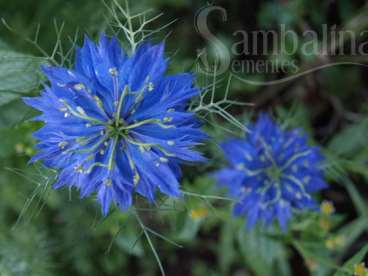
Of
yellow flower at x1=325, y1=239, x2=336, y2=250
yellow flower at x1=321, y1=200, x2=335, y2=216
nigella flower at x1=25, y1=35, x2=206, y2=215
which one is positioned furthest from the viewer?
yellow flower at x1=325, y1=239, x2=336, y2=250

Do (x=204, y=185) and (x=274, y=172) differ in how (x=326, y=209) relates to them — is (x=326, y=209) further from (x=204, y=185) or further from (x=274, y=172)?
(x=204, y=185)

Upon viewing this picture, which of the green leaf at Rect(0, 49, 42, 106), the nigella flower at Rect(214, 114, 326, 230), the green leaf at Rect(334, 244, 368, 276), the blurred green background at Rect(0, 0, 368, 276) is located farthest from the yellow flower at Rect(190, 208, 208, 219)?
the green leaf at Rect(0, 49, 42, 106)

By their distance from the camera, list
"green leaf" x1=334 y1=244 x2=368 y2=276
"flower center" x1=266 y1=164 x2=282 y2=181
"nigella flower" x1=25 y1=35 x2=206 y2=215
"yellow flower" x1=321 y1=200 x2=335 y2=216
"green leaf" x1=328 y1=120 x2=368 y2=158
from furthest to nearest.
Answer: "green leaf" x1=328 y1=120 x2=368 y2=158 < "yellow flower" x1=321 y1=200 x2=335 y2=216 < "flower center" x1=266 y1=164 x2=282 y2=181 < "green leaf" x1=334 y1=244 x2=368 y2=276 < "nigella flower" x1=25 y1=35 x2=206 y2=215

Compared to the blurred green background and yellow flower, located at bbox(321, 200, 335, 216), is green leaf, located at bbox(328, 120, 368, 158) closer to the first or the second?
the blurred green background

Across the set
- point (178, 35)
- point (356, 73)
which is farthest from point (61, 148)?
point (356, 73)

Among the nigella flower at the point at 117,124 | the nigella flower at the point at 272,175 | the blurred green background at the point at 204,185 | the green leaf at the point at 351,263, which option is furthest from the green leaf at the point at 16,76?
the green leaf at the point at 351,263

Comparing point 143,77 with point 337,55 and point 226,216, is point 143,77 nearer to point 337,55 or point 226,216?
point 226,216
